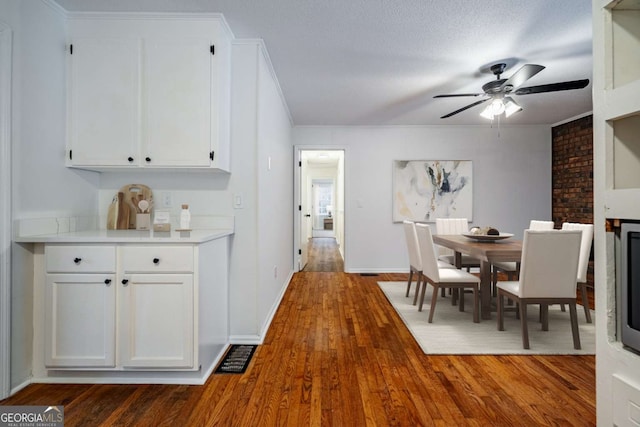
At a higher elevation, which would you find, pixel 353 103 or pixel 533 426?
pixel 353 103

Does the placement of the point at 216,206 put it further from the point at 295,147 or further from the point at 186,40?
the point at 295,147

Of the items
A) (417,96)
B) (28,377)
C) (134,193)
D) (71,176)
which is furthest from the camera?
(417,96)

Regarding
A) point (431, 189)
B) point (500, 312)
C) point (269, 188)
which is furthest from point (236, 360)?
point (431, 189)

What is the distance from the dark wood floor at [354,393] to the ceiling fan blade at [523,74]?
216 centimetres

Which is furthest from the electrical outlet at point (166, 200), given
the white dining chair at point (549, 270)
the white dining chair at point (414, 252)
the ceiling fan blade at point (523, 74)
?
the ceiling fan blade at point (523, 74)

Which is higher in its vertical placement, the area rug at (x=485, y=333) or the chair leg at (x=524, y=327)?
the chair leg at (x=524, y=327)

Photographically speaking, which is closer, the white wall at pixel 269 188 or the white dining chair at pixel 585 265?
the white wall at pixel 269 188

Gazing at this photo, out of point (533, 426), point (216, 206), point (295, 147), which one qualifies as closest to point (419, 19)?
point (216, 206)

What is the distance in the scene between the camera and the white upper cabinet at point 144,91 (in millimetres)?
2225

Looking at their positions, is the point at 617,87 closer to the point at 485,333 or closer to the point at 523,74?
the point at 523,74

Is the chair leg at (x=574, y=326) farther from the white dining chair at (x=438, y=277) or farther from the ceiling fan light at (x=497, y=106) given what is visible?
the ceiling fan light at (x=497, y=106)

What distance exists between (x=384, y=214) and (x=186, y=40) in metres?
3.85

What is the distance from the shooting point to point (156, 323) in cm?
188

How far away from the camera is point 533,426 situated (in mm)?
1562
